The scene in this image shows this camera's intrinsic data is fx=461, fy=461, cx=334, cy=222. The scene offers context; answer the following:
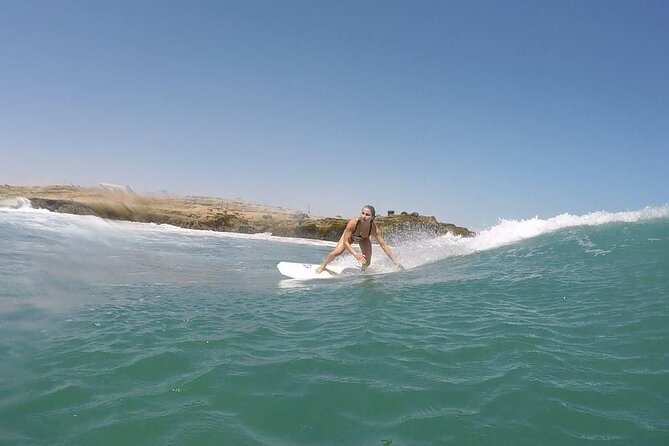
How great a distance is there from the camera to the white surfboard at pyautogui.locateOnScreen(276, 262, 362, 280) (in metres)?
12.6

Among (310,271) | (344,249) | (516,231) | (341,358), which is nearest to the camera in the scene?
(341,358)

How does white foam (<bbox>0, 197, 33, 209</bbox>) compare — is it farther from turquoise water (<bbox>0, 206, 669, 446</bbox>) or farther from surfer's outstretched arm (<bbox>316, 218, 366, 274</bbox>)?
surfer's outstretched arm (<bbox>316, 218, 366, 274</bbox>)

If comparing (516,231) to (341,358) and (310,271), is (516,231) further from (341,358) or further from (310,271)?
(341,358)

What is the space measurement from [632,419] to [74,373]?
5171mm

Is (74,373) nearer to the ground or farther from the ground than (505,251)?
nearer to the ground

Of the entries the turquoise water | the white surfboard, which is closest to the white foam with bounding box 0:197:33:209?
the turquoise water

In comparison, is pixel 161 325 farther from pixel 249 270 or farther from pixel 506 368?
pixel 249 270

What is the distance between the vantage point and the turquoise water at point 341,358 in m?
3.67

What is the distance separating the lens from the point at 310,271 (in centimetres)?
1290

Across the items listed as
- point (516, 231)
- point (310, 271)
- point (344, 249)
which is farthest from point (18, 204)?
point (516, 231)

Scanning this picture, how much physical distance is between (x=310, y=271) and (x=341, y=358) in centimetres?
764

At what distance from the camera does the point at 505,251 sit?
14.5 metres

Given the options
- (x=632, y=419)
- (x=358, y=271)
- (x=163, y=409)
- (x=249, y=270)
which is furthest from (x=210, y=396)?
(x=249, y=270)

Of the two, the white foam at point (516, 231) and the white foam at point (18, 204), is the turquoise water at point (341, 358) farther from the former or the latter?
the white foam at point (18, 204)
